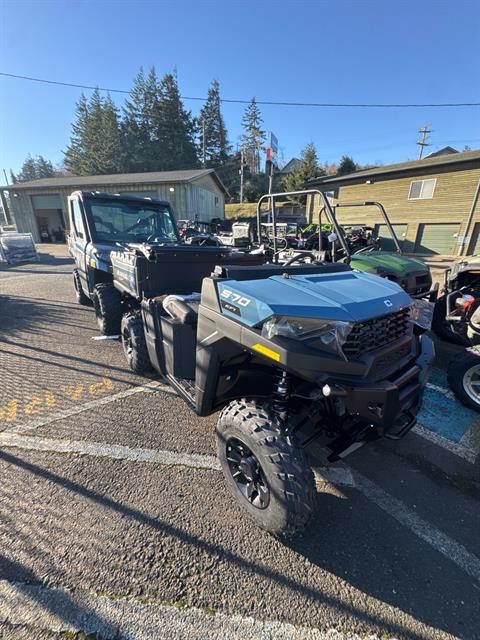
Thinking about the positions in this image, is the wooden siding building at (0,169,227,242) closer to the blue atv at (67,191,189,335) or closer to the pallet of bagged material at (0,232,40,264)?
the pallet of bagged material at (0,232,40,264)

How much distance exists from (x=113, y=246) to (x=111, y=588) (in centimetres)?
435

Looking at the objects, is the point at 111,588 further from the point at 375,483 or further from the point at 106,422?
the point at 375,483

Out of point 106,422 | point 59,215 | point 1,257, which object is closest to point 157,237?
point 106,422

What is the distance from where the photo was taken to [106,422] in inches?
115

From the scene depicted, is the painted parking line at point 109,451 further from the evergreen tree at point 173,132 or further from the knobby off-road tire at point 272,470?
the evergreen tree at point 173,132

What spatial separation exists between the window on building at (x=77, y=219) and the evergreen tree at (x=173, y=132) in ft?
132

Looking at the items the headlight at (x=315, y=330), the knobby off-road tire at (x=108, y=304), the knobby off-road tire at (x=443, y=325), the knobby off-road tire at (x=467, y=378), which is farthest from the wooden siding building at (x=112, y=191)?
the headlight at (x=315, y=330)

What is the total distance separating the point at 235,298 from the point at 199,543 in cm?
151

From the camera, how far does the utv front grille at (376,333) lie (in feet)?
5.53

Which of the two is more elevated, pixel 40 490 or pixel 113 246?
pixel 113 246

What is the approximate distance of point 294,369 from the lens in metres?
1.52

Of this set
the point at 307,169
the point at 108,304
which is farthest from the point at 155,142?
the point at 108,304

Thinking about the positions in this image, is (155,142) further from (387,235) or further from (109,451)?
(109,451)

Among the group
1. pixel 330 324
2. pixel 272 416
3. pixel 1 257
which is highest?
pixel 330 324
